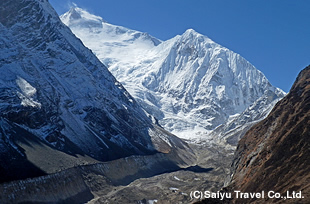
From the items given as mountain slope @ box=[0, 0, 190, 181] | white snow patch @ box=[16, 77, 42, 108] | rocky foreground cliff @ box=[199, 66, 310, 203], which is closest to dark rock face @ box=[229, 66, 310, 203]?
rocky foreground cliff @ box=[199, 66, 310, 203]

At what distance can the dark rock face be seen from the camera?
60.8m

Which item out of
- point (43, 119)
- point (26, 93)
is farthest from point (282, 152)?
point (26, 93)

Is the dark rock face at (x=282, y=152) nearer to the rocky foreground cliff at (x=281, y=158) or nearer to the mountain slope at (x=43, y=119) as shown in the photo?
the rocky foreground cliff at (x=281, y=158)

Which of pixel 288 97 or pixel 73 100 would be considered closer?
pixel 288 97

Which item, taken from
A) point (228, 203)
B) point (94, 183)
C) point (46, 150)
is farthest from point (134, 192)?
point (228, 203)

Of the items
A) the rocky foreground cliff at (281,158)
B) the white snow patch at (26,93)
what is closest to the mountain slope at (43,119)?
the white snow patch at (26,93)

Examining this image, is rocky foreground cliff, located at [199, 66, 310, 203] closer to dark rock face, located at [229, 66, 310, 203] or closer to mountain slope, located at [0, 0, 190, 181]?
dark rock face, located at [229, 66, 310, 203]

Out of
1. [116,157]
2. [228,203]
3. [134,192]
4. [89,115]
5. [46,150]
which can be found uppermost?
[89,115]

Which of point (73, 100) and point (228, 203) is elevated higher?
point (73, 100)

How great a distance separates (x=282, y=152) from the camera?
69.4 m

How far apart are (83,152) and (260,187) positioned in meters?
89.9

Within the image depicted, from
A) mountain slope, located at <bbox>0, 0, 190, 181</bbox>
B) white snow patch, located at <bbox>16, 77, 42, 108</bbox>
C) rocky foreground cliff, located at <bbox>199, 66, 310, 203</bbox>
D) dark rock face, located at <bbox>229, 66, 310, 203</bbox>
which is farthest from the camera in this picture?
white snow patch, located at <bbox>16, 77, 42, 108</bbox>

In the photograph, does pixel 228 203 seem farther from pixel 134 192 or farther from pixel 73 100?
pixel 73 100

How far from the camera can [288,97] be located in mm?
91938
